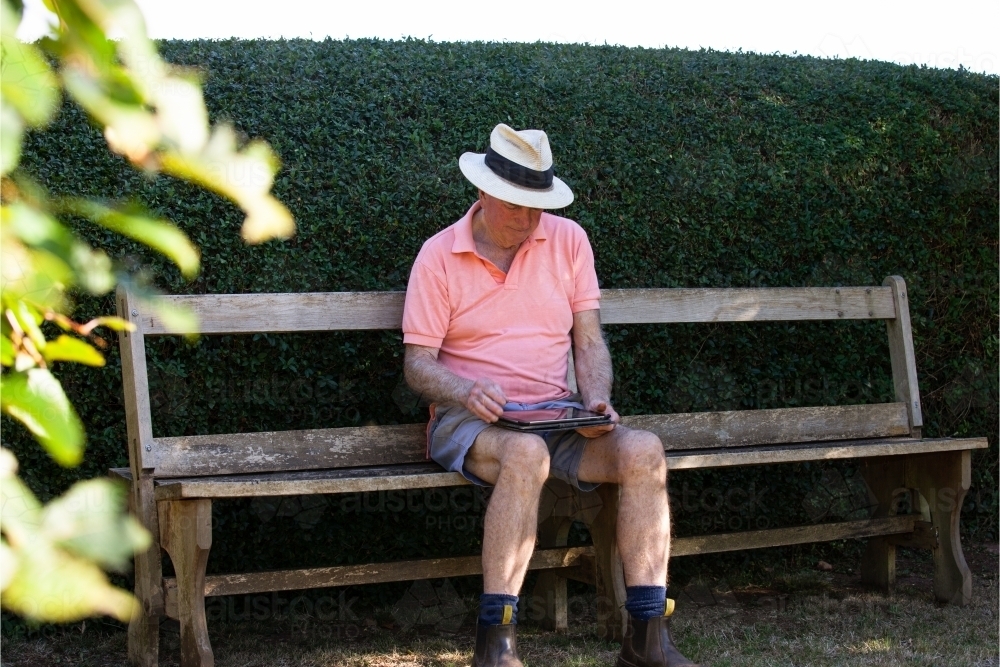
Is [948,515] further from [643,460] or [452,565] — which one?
[452,565]

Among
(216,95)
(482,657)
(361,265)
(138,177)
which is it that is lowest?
(482,657)

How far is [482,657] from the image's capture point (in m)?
2.88

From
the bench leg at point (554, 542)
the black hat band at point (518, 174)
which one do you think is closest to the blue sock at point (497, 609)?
the bench leg at point (554, 542)

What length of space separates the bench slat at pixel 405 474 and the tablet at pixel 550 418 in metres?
0.24

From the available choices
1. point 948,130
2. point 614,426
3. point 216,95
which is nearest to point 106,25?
point 614,426

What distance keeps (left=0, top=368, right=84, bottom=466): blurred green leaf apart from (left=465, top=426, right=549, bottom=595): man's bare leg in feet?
7.88

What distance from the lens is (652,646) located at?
9.67 ft

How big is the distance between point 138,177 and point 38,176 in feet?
1.04

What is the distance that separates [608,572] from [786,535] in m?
0.74

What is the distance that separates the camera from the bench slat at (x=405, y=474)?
9.66 ft

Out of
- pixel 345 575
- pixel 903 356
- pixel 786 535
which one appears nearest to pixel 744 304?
pixel 903 356

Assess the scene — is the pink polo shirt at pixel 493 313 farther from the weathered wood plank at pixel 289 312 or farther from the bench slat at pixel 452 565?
the bench slat at pixel 452 565

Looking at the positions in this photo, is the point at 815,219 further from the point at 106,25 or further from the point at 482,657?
the point at 106,25

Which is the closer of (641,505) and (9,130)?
(9,130)
